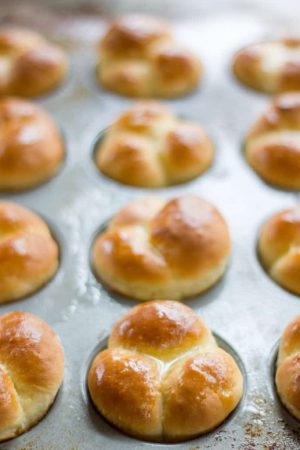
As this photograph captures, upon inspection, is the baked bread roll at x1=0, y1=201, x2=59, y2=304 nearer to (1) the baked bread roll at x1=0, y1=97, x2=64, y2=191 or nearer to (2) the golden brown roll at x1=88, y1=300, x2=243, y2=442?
(1) the baked bread roll at x1=0, y1=97, x2=64, y2=191

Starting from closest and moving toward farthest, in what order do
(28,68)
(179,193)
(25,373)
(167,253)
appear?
(25,373), (167,253), (179,193), (28,68)

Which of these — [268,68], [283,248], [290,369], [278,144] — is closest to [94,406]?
[290,369]

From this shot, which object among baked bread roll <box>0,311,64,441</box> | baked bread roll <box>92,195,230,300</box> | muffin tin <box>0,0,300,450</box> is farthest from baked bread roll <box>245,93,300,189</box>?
baked bread roll <box>0,311,64,441</box>

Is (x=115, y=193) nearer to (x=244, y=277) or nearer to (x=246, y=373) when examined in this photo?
(x=244, y=277)

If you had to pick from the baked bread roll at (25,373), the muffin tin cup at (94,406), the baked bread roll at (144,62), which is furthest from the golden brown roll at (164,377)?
the baked bread roll at (144,62)

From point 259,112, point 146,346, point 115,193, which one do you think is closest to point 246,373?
point 146,346

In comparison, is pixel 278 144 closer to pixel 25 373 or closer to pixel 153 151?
pixel 153 151
